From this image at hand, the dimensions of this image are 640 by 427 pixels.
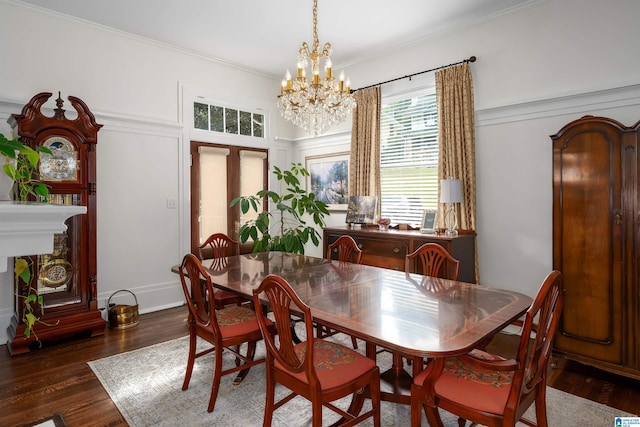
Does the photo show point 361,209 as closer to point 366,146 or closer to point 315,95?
point 366,146

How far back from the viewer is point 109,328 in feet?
12.8

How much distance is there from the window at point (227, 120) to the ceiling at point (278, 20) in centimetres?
74

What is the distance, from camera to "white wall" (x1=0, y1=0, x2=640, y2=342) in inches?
126

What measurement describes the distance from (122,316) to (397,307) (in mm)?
3220

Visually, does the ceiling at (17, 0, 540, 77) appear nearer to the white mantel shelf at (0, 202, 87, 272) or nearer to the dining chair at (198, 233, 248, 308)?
the dining chair at (198, 233, 248, 308)

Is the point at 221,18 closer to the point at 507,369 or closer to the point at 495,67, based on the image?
the point at 495,67

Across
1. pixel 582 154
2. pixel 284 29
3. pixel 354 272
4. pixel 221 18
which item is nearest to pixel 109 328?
pixel 354 272

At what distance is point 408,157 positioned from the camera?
14.7ft

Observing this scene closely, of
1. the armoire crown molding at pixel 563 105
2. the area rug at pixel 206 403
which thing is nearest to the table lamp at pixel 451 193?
the armoire crown molding at pixel 563 105

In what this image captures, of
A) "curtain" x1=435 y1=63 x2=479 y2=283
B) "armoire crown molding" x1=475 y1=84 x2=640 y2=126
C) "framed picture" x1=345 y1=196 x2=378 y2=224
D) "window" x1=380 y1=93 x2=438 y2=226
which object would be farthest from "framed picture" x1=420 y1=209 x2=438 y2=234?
"armoire crown molding" x1=475 y1=84 x2=640 y2=126

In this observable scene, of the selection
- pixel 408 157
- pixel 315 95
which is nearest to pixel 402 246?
pixel 408 157

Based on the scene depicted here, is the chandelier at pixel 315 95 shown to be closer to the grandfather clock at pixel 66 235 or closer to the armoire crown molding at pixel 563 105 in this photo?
the armoire crown molding at pixel 563 105

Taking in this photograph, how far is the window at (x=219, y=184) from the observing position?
16.1ft

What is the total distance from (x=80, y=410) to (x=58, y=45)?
3.49 meters
